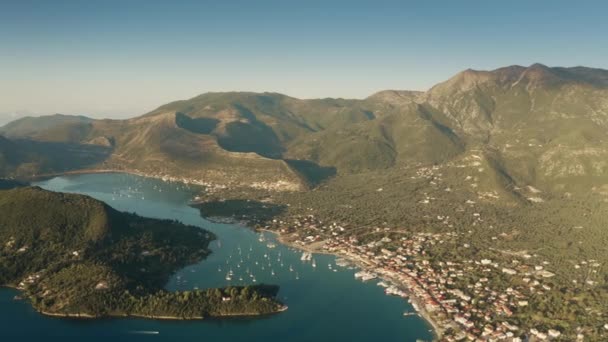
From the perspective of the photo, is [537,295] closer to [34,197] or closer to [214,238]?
[214,238]

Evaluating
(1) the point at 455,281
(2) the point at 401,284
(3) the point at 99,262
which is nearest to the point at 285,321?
(2) the point at 401,284

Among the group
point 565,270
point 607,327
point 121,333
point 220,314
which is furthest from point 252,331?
point 565,270

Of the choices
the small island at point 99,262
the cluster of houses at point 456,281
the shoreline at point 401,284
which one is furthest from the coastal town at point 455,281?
the small island at point 99,262

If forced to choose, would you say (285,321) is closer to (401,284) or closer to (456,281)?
(401,284)

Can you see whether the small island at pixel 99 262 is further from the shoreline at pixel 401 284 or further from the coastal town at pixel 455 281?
the coastal town at pixel 455 281

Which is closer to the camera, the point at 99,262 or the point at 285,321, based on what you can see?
the point at 285,321

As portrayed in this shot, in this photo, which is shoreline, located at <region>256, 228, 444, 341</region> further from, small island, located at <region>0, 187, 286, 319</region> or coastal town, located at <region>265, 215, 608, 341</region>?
small island, located at <region>0, 187, 286, 319</region>
